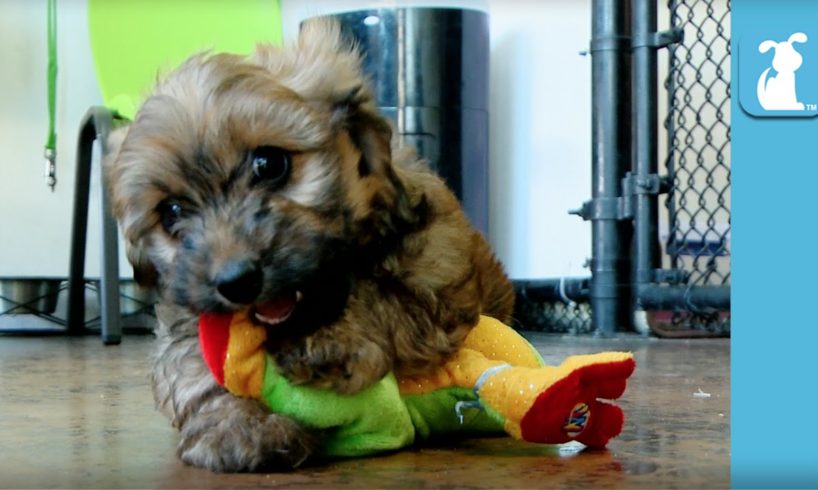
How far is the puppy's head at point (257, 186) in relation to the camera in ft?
4.75

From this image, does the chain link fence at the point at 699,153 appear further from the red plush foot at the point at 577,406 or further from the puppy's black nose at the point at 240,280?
the puppy's black nose at the point at 240,280

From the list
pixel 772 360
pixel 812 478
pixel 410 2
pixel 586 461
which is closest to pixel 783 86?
pixel 772 360

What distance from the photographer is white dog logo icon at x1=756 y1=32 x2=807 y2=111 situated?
48.9 inches

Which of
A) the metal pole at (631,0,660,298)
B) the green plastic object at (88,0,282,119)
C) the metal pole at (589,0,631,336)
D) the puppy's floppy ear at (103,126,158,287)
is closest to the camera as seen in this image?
the puppy's floppy ear at (103,126,158,287)

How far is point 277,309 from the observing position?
1.51 m

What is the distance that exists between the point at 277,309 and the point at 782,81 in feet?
2.28

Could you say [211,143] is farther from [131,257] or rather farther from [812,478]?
[812,478]

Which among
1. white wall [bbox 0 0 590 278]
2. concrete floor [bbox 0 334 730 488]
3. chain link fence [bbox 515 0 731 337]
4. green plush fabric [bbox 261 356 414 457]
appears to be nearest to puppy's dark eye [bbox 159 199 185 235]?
green plush fabric [bbox 261 356 414 457]

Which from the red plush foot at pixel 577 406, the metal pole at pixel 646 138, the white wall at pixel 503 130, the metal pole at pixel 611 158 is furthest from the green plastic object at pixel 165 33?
the red plush foot at pixel 577 406

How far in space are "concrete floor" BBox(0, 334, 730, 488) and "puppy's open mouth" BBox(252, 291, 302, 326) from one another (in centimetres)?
20

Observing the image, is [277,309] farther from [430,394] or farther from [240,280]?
[430,394]

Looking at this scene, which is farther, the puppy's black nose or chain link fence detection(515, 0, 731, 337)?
chain link fence detection(515, 0, 731, 337)

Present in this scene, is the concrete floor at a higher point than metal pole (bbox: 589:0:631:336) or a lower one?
lower

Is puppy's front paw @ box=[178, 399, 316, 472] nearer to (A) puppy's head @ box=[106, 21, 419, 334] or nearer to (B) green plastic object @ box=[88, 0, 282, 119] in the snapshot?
(A) puppy's head @ box=[106, 21, 419, 334]
